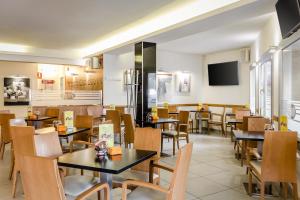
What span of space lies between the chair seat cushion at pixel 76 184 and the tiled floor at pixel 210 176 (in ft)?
3.03

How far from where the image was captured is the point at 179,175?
1954 millimetres

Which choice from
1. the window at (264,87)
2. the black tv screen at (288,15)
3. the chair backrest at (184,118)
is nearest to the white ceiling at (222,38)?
the window at (264,87)

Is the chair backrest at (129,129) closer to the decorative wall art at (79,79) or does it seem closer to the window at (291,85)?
the window at (291,85)

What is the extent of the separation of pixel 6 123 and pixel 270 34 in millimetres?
5444

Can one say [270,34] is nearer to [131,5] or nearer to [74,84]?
[131,5]

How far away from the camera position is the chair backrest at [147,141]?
2.94 meters

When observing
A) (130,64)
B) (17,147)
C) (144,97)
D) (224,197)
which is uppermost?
(130,64)

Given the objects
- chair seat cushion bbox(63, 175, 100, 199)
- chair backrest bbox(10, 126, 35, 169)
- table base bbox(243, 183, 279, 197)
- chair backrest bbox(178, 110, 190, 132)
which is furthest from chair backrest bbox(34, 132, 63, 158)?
chair backrest bbox(178, 110, 190, 132)

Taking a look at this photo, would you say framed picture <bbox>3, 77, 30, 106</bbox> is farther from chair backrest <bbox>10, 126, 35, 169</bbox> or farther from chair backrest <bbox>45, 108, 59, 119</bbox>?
chair backrest <bbox>10, 126, 35, 169</bbox>

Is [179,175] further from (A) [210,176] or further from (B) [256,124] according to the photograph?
(B) [256,124]

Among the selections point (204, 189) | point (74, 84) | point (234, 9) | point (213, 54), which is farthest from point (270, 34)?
point (74, 84)

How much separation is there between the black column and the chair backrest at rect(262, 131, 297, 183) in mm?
3585

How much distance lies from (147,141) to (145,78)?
3502mm

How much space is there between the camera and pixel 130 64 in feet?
28.1
